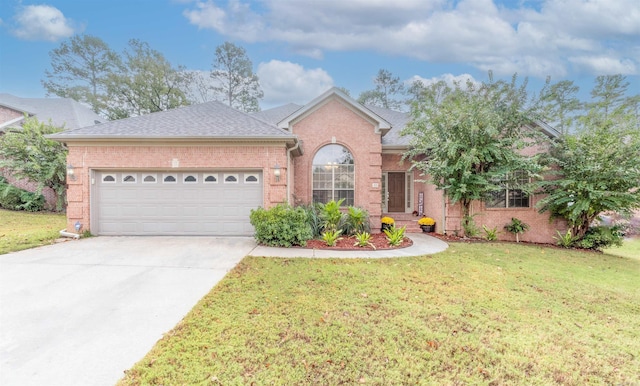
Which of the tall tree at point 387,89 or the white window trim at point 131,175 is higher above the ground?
the tall tree at point 387,89

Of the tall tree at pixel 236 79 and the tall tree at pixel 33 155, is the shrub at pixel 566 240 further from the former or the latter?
the tall tree at pixel 236 79

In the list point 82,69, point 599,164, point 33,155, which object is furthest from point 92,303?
point 82,69

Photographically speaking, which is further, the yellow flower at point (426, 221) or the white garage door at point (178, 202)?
the yellow flower at point (426, 221)

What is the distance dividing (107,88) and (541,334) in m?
29.7

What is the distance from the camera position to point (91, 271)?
5.50 m

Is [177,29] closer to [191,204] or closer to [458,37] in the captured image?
[191,204]

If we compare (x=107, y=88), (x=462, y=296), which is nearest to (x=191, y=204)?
(x=462, y=296)

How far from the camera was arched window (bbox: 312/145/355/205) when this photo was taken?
1123 centimetres

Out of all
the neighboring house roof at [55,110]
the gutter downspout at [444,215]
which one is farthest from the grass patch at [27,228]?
the gutter downspout at [444,215]

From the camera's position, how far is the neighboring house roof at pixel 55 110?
1803cm

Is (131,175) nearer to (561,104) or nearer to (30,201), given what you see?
(30,201)

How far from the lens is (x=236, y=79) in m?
25.6

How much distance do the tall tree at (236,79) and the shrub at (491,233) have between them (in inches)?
860

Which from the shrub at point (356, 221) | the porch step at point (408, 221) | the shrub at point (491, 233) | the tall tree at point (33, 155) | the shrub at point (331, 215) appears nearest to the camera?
the shrub at point (331, 215)
